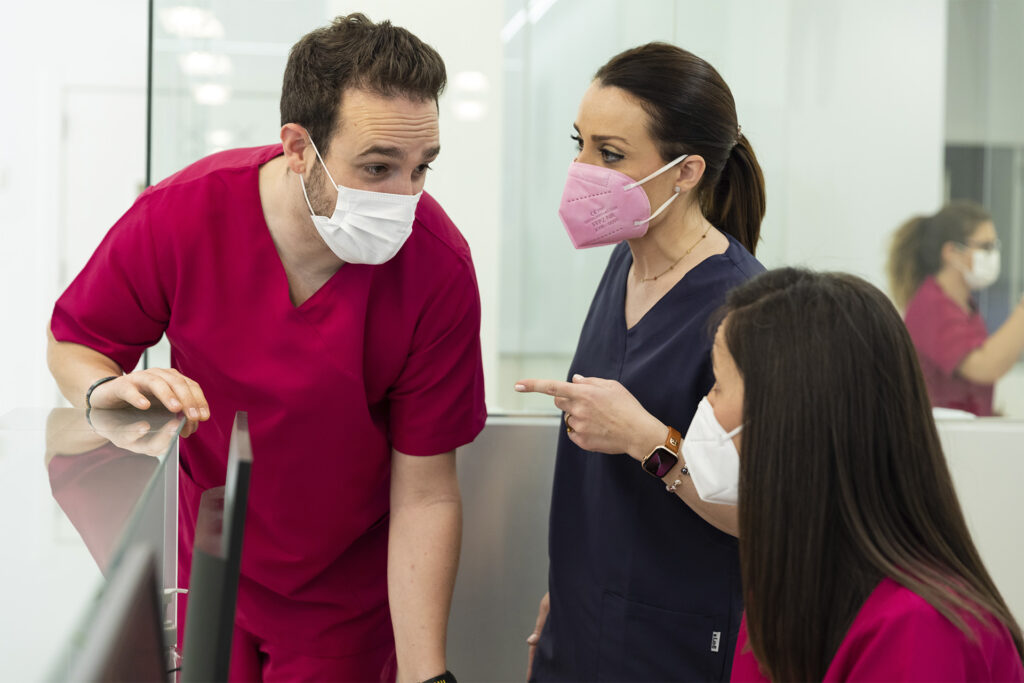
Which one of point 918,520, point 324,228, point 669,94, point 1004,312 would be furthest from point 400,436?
point 1004,312

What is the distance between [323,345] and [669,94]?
59 cm

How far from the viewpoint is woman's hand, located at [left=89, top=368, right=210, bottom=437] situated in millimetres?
964

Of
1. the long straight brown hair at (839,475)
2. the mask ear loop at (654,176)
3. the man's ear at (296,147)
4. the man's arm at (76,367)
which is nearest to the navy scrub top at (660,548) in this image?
the mask ear loop at (654,176)

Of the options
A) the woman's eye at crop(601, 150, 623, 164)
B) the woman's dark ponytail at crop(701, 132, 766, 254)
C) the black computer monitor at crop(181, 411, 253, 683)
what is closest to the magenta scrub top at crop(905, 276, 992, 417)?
the woman's dark ponytail at crop(701, 132, 766, 254)

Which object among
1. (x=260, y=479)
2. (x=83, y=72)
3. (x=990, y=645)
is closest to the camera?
(x=990, y=645)

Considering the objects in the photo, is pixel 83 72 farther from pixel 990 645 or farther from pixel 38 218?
pixel 990 645

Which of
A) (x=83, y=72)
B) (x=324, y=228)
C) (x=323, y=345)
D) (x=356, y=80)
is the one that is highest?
(x=83, y=72)

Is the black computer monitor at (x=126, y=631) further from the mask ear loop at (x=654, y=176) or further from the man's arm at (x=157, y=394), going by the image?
the mask ear loop at (x=654, y=176)

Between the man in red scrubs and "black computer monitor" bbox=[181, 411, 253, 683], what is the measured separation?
0.73 meters

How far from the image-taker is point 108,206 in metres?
3.16

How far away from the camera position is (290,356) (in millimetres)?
1314

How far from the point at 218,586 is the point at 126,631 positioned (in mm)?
69

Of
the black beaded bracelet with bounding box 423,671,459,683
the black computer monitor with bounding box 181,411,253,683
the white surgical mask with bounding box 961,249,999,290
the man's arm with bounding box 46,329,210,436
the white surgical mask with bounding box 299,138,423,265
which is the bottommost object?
the black beaded bracelet with bounding box 423,671,459,683

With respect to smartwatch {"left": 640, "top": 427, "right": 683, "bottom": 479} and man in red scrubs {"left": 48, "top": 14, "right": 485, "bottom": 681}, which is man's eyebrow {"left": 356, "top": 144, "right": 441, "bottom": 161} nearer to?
man in red scrubs {"left": 48, "top": 14, "right": 485, "bottom": 681}
